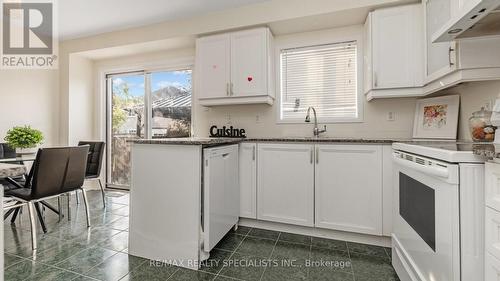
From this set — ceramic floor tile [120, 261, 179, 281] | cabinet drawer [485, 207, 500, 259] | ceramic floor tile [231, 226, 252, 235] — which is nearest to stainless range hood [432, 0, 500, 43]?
cabinet drawer [485, 207, 500, 259]

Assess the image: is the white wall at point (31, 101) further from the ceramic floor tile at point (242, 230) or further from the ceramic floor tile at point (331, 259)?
the ceramic floor tile at point (331, 259)

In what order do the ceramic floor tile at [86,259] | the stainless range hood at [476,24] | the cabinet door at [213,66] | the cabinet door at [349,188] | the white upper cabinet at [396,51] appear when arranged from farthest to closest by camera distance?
the cabinet door at [213,66]
the white upper cabinet at [396,51]
the cabinet door at [349,188]
the ceramic floor tile at [86,259]
the stainless range hood at [476,24]

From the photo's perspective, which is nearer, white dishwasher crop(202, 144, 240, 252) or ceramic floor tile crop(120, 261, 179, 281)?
ceramic floor tile crop(120, 261, 179, 281)

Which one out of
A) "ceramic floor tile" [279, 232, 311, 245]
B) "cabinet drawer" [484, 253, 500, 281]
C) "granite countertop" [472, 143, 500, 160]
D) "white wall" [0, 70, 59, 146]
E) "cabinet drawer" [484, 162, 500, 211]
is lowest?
"ceramic floor tile" [279, 232, 311, 245]

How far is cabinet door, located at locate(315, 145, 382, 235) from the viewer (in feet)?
6.79

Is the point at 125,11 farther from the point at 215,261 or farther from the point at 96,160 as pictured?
the point at 215,261

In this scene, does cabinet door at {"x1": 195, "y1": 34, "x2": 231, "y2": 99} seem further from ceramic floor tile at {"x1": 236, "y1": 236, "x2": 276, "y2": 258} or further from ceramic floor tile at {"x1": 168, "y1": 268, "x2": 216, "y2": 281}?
ceramic floor tile at {"x1": 168, "y1": 268, "x2": 216, "y2": 281}

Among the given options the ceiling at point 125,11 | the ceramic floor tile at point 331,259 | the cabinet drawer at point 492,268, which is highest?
the ceiling at point 125,11

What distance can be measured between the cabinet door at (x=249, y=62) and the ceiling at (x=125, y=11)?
1.23ft

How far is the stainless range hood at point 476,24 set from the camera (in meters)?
1.11

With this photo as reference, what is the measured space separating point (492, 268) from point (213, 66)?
9.04 ft

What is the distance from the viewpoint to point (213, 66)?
284cm

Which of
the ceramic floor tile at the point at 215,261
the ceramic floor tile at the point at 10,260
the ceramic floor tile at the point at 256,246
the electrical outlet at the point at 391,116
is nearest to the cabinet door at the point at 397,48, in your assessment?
the electrical outlet at the point at 391,116

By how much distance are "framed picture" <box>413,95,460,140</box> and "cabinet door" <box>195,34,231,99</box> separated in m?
2.06
